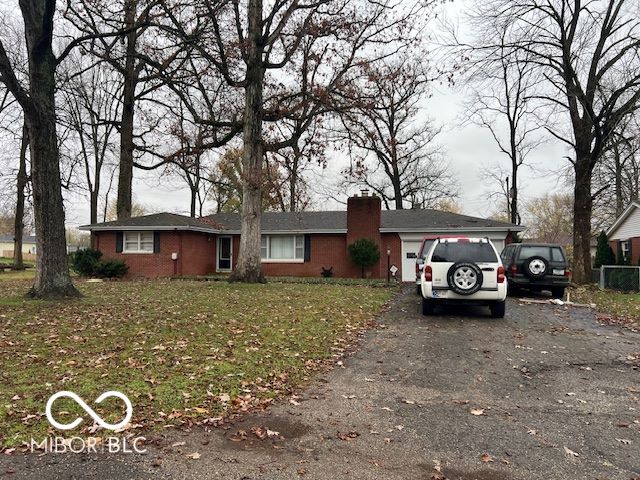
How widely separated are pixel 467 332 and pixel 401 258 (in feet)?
49.6

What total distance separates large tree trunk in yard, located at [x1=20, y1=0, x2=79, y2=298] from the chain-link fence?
1915cm

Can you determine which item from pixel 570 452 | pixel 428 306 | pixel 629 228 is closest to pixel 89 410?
pixel 570 452

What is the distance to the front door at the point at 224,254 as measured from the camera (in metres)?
27.0

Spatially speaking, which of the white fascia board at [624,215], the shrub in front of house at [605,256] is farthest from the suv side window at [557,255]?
the shrub in front of house at [605,256]

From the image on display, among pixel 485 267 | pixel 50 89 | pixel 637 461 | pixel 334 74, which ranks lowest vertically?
pixel 637 461

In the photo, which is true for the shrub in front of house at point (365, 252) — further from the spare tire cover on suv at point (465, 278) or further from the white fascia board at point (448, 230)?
the spare tire cover on suv at point (465, 278)

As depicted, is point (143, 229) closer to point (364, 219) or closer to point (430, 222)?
point (364, 219)

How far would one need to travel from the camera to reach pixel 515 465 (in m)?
3.77

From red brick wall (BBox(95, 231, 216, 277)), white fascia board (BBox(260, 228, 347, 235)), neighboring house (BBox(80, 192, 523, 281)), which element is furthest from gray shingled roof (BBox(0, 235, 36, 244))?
white fascia board (BBox(260, 228, 347, 235))

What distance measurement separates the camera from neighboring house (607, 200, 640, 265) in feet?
91.9

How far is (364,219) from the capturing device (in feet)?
79.7

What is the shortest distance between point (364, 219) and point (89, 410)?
67.0 ft

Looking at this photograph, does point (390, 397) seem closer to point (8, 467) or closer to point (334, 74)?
point (8, 467)

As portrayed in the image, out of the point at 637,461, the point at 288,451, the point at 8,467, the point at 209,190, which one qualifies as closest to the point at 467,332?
the point at 637,461
